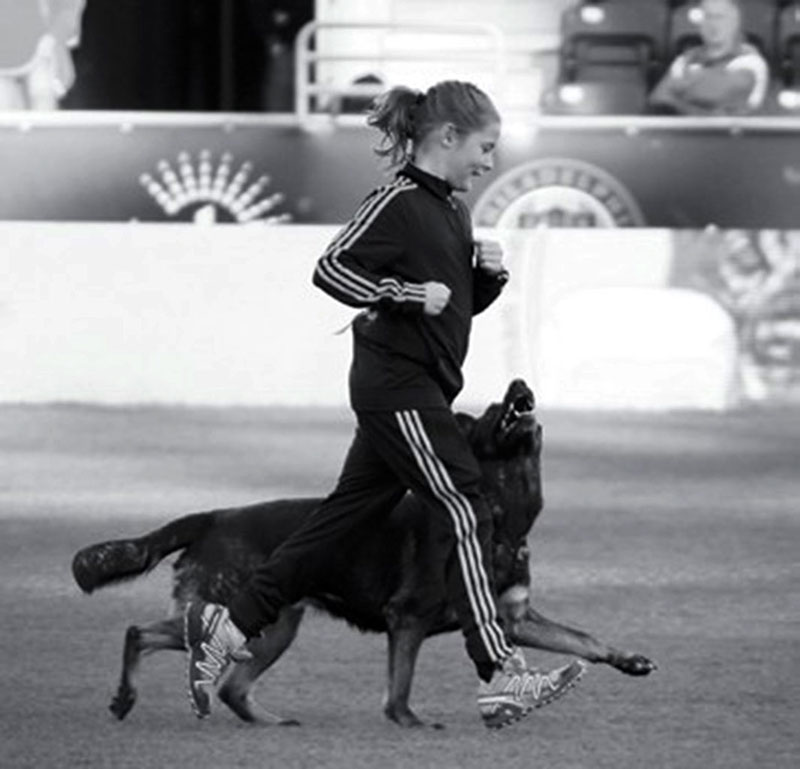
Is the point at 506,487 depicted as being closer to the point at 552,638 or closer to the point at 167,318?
the point at 552,638

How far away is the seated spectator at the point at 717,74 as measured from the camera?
66.2 ft

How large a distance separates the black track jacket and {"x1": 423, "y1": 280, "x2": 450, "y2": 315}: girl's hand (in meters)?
0.09

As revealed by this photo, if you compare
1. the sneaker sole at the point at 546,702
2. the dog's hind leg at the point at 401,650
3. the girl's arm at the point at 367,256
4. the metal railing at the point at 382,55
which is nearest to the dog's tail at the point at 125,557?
the dog's hind leg at the point at 401,650

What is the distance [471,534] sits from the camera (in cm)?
767

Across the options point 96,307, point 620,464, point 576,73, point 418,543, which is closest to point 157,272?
point 96,307

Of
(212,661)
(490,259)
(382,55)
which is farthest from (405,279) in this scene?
(382,55)

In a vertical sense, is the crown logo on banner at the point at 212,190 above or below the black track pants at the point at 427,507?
below

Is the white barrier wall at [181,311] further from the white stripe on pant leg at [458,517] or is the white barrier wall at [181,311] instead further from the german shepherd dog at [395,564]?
the white stripe on pant leg at [458,517]

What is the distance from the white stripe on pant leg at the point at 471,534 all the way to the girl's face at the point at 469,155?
0.60 metres

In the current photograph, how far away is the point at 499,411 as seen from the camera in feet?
25.6

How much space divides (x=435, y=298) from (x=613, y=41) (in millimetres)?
13102

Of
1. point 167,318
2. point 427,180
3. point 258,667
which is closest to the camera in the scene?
point 427,180

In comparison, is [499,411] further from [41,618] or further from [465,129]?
[41,618]

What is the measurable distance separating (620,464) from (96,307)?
4.70 m
